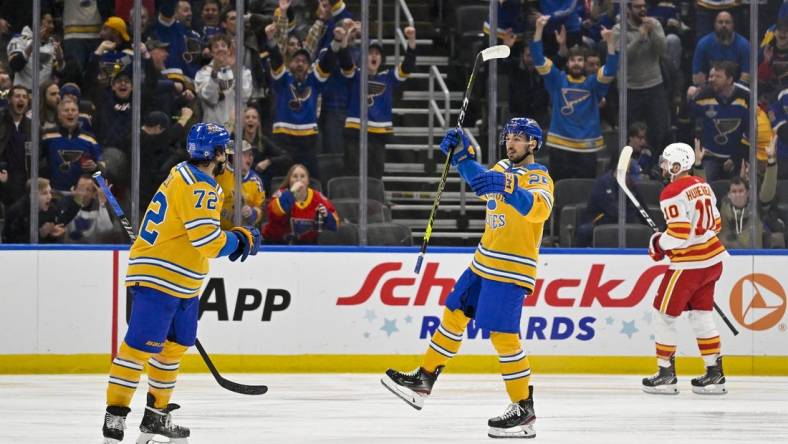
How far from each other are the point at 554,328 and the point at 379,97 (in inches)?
76.7

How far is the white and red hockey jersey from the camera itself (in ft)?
24.7

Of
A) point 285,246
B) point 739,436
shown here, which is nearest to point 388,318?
point 285,246

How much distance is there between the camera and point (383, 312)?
866 cm

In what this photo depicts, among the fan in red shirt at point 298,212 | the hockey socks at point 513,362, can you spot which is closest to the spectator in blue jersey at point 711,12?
the fan in red shirt at point 298,212

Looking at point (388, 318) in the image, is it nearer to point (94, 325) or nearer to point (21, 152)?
point (94, 325)

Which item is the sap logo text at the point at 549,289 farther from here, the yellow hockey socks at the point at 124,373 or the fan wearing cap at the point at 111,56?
the yellow hockey socks at the point at 124,373

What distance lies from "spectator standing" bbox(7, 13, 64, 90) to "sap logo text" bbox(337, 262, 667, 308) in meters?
2.43

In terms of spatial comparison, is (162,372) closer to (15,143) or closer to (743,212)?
(15,143)

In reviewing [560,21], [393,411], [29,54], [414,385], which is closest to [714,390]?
A: [393,411]

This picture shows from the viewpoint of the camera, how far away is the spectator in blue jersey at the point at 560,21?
30.2 ft

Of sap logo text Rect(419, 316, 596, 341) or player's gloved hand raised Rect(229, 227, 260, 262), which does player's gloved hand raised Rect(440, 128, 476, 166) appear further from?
sap logo text Rect(419, 316, 596, 341)

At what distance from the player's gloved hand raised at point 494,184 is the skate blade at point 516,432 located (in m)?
1.01

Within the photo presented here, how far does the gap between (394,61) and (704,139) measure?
216cm

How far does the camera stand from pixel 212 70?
9039 mm
